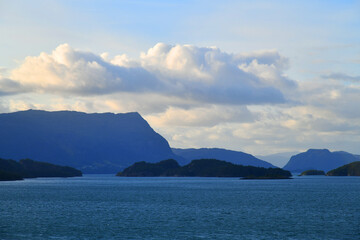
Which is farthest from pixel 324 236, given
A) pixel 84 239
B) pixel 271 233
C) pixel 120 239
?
pixel 84 239

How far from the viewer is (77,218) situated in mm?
107438

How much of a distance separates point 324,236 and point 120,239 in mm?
34903

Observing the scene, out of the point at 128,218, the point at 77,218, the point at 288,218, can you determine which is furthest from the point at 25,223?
the point at 288,218

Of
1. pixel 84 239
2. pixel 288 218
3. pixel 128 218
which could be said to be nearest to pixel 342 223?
pixel 288 218

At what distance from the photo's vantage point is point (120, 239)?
79125 mm

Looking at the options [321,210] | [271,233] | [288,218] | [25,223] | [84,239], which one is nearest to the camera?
[84,239]

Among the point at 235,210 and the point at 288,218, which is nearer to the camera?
the point at 288,218

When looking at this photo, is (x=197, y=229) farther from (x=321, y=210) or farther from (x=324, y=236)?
(x=321, y=210)

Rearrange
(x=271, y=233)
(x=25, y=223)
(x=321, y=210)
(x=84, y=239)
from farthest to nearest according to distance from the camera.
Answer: (x=321, y=210)
(x=25, y=223)
(x=271, y=233)
(x=84, y=239)

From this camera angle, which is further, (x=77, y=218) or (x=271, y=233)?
(x=77, y=218)

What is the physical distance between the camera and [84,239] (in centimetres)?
7875

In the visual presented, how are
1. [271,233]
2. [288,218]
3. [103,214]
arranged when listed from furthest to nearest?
[103,214]
[288,218]
[271,233]

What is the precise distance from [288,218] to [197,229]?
2746cm

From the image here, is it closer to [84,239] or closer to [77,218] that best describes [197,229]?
[84,239]
